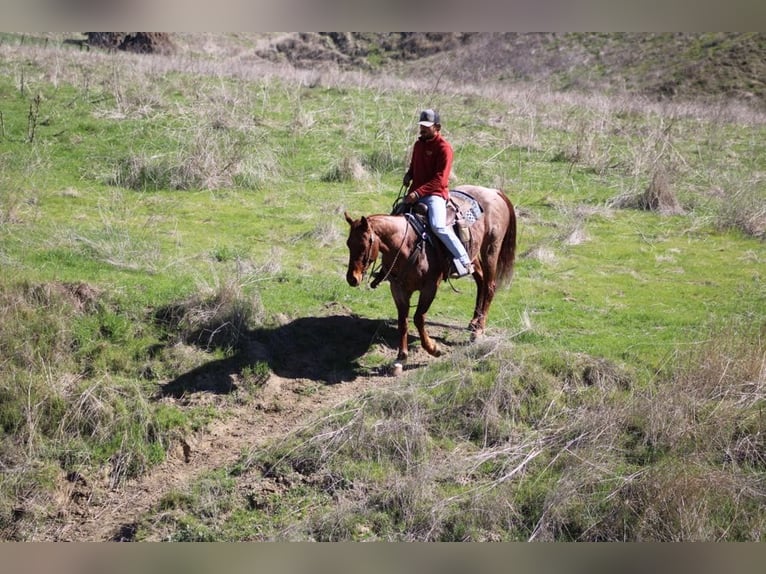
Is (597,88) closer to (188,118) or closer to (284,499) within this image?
(188,118)

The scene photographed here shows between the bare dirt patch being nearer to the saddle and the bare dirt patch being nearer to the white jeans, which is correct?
the white jeans

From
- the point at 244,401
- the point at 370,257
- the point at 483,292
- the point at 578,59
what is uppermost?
the point at 578,59

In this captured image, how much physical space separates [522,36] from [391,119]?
23394 millimetres

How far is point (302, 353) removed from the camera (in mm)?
10875

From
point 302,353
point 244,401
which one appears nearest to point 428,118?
point 302,353

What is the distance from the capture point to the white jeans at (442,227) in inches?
409

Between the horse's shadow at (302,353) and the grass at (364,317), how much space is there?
0.07 m

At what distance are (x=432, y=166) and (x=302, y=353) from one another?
306 centimetres

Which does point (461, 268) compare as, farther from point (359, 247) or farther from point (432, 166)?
point (359, 247)

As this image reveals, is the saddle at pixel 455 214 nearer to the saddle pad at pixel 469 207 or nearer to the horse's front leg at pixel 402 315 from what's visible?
the saddle pad at pixel 469 207

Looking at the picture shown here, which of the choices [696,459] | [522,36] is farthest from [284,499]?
[522,36]

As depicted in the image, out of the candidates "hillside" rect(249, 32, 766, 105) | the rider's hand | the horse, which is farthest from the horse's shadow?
"hillside" rect(249, 32, 766, 105)

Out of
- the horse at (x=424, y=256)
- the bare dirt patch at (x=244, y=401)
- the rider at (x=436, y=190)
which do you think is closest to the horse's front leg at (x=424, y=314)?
the horse at (x=424, y=256)

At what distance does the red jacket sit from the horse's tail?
164 cm
